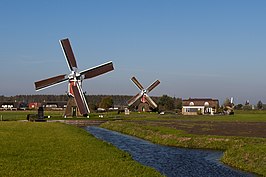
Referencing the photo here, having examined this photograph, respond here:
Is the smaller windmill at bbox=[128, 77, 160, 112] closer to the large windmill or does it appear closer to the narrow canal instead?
the large windmill

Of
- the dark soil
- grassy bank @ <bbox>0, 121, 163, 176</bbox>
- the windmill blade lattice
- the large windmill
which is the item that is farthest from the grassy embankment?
the windmill blade lattice

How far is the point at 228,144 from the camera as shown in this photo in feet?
101

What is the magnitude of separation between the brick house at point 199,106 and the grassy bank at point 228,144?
Answer: 6193 cm

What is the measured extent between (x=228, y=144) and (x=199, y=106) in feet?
276

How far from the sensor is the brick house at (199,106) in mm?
112250

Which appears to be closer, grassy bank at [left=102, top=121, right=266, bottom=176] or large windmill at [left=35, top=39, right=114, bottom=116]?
grassy bank at [left=102, top=121, right=266, bottom=176]

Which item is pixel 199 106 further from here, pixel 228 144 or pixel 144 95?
pixel 228 144

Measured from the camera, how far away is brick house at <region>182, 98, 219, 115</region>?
368ft

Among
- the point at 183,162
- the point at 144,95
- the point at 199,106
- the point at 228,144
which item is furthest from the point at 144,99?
the point at 183,162

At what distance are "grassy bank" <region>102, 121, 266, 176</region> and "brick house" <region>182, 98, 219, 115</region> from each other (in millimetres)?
61926

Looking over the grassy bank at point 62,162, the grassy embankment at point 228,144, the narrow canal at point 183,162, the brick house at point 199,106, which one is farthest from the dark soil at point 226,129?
the brick house at point 199,106

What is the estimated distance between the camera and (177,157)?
26.0m

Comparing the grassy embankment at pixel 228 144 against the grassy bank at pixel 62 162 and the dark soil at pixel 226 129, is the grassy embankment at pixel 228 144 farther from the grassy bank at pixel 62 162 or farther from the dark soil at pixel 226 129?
the grassy bank at pixel 62 162

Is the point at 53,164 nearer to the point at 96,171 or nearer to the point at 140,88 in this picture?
the point at 96,171
